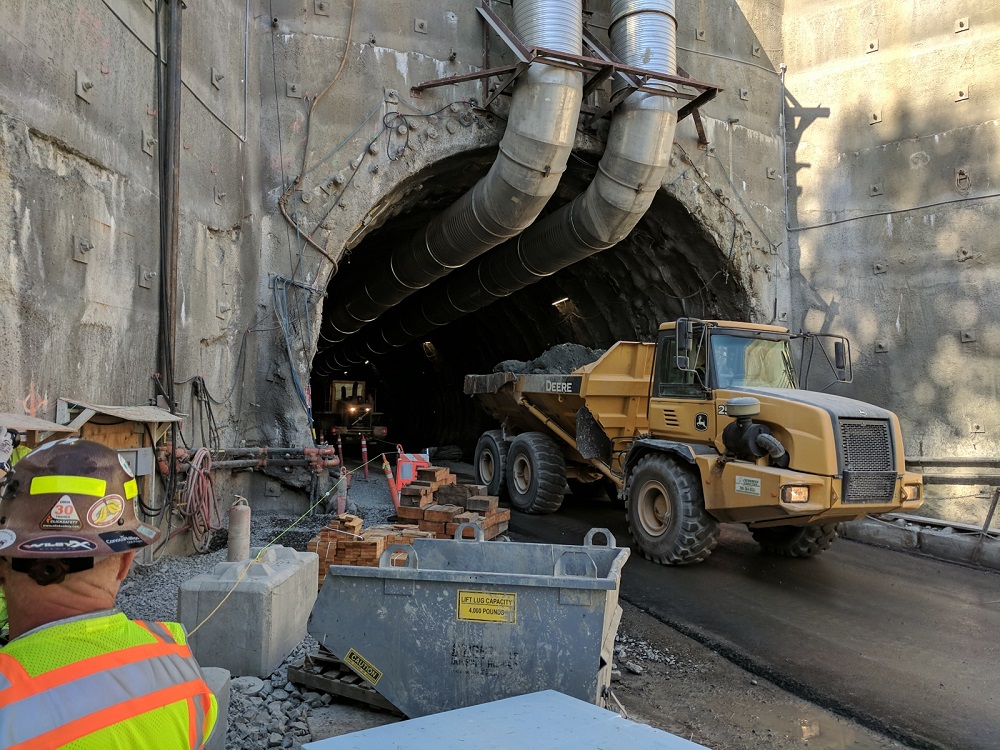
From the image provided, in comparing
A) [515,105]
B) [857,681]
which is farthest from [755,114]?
[857,681]

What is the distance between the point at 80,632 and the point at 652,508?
6.67 meters

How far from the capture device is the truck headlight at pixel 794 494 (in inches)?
235

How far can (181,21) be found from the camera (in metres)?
7.02

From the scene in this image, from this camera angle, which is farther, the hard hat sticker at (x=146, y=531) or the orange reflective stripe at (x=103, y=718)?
the hard hat sticker at (x=146, y=531)

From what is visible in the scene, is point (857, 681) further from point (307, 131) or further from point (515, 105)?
point (307, 131)

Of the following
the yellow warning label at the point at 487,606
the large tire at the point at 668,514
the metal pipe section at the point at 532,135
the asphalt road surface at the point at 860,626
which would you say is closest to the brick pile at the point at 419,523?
the asphalt road surface at the point at 860,626

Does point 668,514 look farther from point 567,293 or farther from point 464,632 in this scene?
point 567,293

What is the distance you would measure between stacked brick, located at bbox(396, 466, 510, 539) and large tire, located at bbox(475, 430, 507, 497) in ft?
6.98

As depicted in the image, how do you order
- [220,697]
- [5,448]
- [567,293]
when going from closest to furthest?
[220,697]
[5,448]
[567,293]

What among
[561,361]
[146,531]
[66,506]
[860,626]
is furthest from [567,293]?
[66,506]

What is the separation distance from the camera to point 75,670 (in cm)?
133

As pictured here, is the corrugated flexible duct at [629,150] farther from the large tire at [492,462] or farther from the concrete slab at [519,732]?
the concrete slab at [519,732]

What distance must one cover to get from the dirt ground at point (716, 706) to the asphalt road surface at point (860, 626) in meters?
0.15

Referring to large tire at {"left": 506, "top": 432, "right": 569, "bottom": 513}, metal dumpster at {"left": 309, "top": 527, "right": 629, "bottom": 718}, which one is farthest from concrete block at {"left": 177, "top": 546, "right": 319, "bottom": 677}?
large tire at {"left": 506, "top": 432, "right": 569, "bottom": 513}
